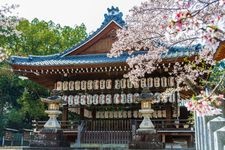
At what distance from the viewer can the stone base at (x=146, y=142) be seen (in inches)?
446

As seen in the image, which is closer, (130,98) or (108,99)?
→ (130,98)

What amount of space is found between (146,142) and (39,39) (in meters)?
21.9

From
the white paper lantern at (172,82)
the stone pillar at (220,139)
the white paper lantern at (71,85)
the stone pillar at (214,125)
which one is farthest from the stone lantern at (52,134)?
the stone pillar at (220,139)

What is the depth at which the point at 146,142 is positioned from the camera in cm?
1146

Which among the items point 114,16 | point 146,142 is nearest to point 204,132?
point 146,142

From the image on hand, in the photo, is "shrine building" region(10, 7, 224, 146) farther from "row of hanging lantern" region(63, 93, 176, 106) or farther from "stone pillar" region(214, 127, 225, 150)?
"stone pillar" region(214, 127, 225, 150)

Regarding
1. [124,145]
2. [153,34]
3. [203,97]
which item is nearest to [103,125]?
[124,145]

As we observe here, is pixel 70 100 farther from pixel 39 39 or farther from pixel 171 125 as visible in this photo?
pixel 39 39

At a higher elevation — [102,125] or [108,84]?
[108,84]

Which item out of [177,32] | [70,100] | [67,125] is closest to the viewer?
[177,32]

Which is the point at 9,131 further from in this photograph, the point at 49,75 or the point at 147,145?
the point at 147,145

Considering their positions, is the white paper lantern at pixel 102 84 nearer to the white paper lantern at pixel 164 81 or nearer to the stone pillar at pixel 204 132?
the white paper lantern at pixel 164 81

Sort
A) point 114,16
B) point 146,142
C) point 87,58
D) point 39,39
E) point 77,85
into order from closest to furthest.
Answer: point 146,142 < point 77,85 < point 87,58 < point 114,16 < point 39,39

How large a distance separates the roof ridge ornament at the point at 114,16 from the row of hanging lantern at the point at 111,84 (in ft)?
10.2
